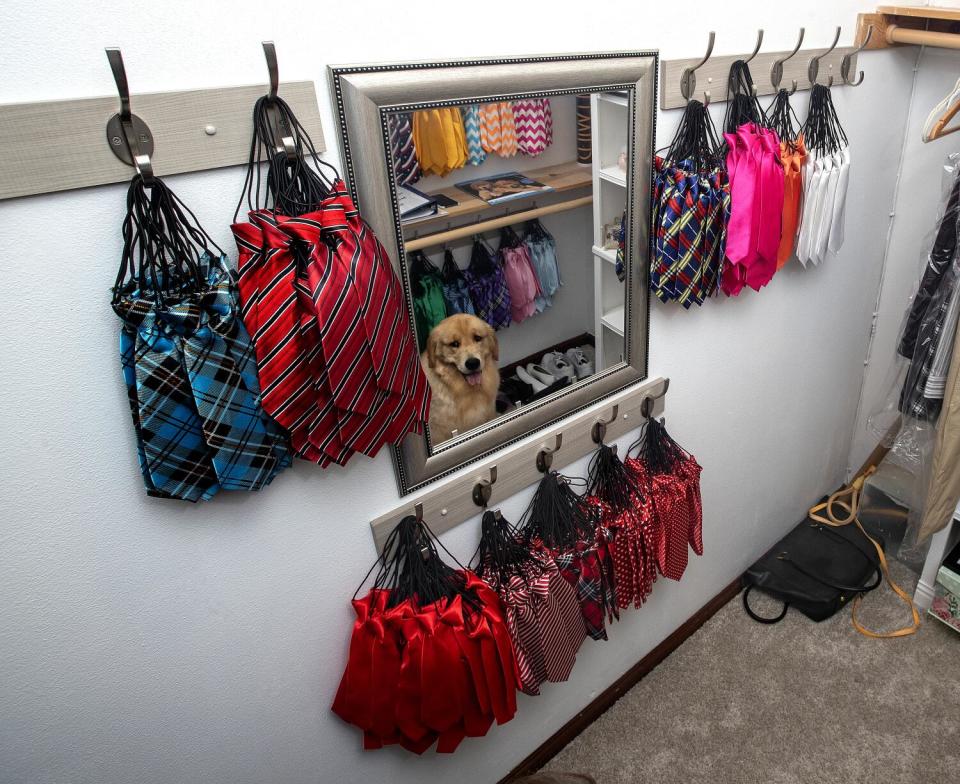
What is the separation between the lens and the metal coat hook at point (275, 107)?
764 millimetres

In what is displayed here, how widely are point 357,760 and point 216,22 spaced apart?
1416 millimetres

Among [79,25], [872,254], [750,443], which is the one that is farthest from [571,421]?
[872,254]

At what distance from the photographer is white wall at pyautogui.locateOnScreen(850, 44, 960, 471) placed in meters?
1.76

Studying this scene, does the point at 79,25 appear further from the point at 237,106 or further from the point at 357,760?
the point at 357,760

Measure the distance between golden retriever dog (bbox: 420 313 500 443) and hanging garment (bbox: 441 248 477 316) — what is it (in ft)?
0.05

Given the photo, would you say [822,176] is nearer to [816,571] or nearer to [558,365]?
[558,365]

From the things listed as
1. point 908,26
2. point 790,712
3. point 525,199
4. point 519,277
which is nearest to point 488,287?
point 519,277

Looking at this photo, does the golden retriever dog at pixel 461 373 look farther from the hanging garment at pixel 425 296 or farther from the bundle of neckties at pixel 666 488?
the bundle of neckties at pixel 666 488

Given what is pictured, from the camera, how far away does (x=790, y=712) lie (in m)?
1.82

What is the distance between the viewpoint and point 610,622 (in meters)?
1.69

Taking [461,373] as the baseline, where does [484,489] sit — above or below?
below

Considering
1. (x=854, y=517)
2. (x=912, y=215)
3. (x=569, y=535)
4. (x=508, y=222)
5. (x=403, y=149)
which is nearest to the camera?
(x=403, y=149)

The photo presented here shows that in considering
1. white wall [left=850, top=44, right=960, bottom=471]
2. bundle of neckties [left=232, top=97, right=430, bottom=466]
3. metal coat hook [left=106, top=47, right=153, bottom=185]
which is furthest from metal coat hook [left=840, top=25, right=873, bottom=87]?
metal coat hook [left=106, top=47, right=153, bottom=185]

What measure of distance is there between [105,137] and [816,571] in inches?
92.9
